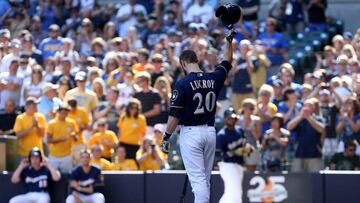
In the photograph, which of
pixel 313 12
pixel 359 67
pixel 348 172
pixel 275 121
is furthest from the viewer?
pixel 313 12

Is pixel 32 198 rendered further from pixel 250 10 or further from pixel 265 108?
pixel 250 10

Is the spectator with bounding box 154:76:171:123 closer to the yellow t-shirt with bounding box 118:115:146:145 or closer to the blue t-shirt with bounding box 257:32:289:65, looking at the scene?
the yellow t-shirt with bounding box 118:115:146:145

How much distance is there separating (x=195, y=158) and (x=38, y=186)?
4894 mm

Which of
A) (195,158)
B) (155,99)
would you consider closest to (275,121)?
(155,99)

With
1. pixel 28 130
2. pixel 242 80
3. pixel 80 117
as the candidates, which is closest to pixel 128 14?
pixel 242 80

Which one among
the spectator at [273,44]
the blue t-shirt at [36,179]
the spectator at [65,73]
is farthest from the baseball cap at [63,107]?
the spectator at [273,44]

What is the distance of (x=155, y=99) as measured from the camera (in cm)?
1848

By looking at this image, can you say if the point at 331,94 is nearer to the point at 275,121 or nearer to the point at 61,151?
the point at 275,121

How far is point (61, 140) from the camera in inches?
692

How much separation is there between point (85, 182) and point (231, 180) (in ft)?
7.15

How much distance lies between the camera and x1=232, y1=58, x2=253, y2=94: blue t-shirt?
→ 19266 mm

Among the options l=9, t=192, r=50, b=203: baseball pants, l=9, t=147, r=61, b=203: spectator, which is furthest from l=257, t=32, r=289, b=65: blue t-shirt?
l=9, t=192, r=50, b=203: baseball pants

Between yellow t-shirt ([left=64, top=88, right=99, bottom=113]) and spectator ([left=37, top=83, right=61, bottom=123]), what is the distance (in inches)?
8.4

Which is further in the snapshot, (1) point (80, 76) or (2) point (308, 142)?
(1) point (80, 76)
